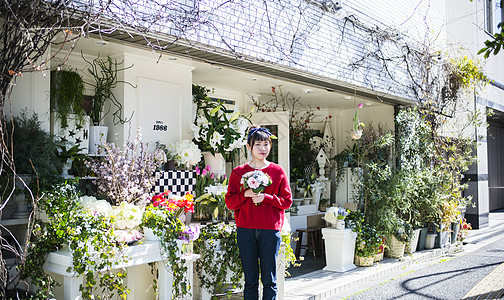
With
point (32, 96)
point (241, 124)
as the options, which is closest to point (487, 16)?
point (241, 124)

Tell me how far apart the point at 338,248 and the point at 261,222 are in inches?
145

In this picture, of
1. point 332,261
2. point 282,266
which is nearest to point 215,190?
point 282,266

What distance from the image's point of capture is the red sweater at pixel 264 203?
4684 millimetres

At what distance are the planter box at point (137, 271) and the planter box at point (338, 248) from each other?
11.4 feet

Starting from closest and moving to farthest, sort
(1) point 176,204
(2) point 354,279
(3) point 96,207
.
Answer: (3) point 96,207
(1) point 176,204
(2) point 354,279

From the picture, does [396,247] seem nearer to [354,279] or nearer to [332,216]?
[332,216]

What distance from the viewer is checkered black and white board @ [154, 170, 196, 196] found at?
5.99m

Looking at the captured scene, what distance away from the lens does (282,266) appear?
5664 millimetres

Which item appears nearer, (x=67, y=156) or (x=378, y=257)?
(x=67, y=156)

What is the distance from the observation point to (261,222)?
4676mm

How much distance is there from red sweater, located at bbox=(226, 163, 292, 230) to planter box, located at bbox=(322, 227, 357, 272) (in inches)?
134

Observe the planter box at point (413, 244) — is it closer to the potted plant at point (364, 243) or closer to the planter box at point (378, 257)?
the planter box at point (378, 257)

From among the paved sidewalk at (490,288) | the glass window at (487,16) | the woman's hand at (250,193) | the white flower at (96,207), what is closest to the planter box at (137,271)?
the white flower at (96,207)

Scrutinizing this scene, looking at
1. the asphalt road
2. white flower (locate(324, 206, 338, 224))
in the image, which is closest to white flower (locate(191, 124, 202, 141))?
white flower (locate(324, 206, 338, 224))
